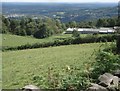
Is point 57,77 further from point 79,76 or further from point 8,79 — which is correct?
point 8,79

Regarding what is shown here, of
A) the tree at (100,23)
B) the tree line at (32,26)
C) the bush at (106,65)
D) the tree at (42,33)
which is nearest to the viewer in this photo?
the bush at (106,65)

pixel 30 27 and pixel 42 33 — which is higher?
pixel 30 27

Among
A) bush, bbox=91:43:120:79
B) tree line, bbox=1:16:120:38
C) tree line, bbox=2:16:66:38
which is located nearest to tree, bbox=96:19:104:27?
tree line, bbox=1:16:120:38

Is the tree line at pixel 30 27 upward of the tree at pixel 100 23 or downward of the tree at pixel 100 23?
downward

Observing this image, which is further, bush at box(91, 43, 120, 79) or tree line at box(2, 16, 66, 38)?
tree line at box(2, 16, 66, 38)

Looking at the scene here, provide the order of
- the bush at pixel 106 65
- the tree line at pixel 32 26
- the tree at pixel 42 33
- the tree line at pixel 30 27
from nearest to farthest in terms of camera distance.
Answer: the bush at pixel 106 65, the tree at pixel 42 33, the tree line at pixel 32 26, the tree line at pixel 30 27

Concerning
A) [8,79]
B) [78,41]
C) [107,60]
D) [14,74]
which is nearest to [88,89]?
[107,60]

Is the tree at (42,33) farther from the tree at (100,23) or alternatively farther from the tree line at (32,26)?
the tree at (100,23)

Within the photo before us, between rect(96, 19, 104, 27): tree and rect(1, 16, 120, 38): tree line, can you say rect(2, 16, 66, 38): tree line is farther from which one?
rect(96, 19, 104, 27): tree

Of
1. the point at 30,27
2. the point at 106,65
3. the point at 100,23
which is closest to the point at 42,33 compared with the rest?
the point at 30,27

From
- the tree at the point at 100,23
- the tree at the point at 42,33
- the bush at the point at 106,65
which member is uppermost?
the bush at the point at 106,65

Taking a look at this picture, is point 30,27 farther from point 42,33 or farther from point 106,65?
point 106,65

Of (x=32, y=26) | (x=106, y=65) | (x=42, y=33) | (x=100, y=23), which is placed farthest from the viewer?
(x=42, y=33)

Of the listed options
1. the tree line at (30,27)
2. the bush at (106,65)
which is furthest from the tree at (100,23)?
the bush at (106,65)
